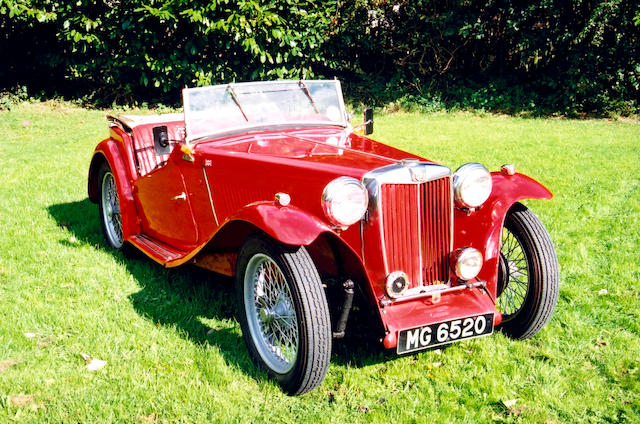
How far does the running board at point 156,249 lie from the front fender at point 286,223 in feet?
4.20

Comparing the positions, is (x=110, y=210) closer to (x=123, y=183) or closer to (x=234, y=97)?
(x=123, y=183)

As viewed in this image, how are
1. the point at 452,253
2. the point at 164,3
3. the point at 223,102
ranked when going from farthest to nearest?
the point at 164,3 < the point at 223,102 < the point at 452,253

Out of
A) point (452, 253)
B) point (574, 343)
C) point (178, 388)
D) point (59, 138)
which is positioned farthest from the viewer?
point (59, 138)

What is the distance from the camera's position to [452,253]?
3.36m

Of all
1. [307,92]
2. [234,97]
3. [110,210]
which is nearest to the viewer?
[234,97]

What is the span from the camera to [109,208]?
18.0 feet

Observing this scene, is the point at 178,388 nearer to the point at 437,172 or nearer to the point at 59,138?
the point at 437,172

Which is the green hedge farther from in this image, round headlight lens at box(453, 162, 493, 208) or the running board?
round headlight lens at box(453, 162, 493, 208)

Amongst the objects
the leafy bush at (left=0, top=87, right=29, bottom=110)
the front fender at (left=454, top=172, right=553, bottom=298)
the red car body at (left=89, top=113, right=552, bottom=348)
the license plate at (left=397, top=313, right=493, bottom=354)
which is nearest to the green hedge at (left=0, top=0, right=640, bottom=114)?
the leafy bush at (left=0, top=87, right=29, bottom=110)

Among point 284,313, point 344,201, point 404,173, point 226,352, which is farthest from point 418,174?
point 226,352

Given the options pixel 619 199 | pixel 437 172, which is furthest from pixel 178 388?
pixel 619 199

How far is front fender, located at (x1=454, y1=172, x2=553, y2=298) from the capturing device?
3.39 meters

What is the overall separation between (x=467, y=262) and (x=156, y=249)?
92.5 inches

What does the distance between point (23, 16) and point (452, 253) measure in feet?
36.8
